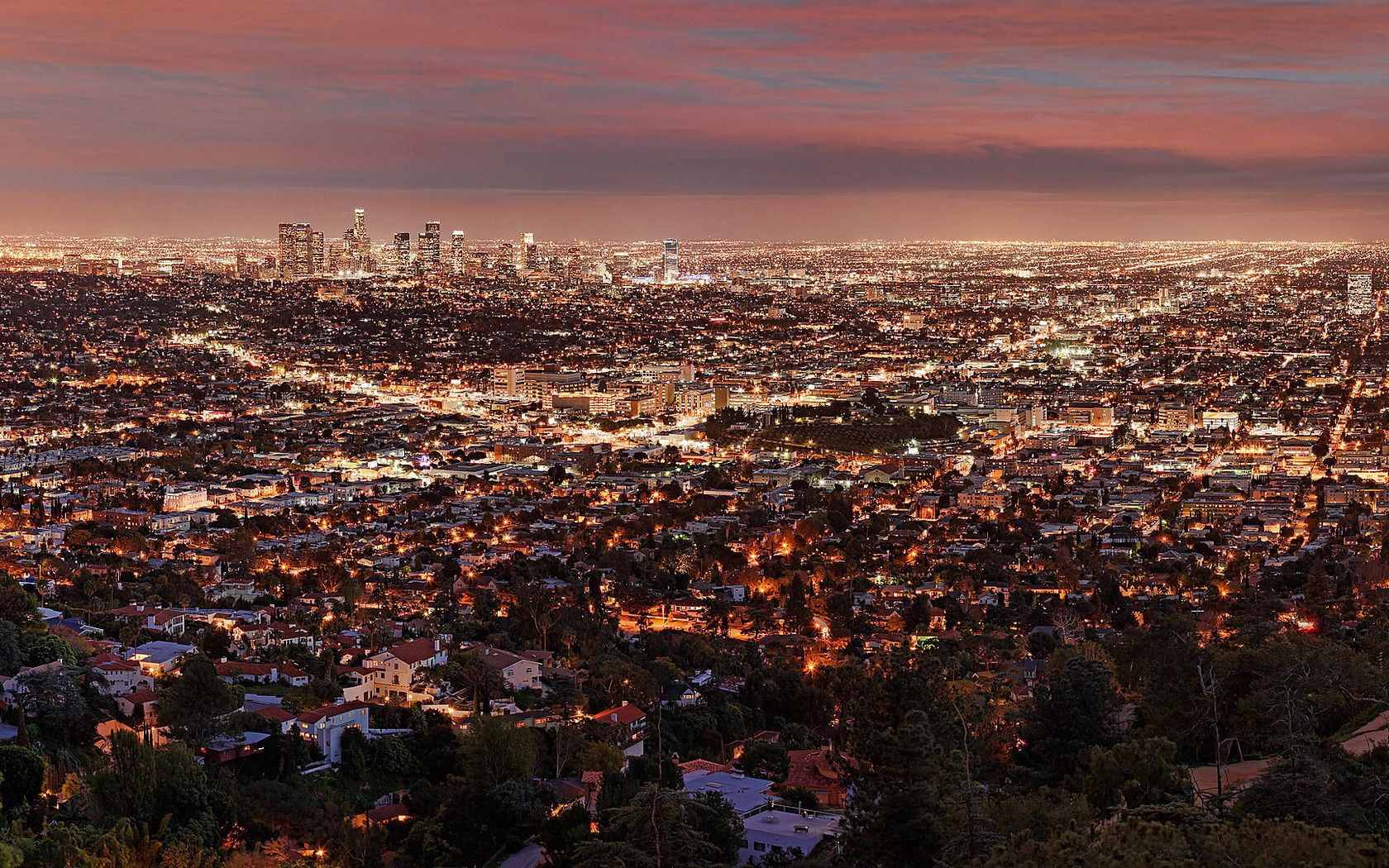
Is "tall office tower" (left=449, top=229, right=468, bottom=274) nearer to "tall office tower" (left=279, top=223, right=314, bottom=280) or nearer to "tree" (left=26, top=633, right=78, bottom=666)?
"tall office tower" (left=279, top=223, right=314, bottom=280)

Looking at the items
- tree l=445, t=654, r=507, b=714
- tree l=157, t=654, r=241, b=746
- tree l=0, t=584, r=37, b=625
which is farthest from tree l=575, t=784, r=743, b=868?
tree l=0, t=584, r=37, b=625

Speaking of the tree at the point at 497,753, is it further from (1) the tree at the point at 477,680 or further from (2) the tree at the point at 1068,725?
(2) the tree at the point at 1068,725

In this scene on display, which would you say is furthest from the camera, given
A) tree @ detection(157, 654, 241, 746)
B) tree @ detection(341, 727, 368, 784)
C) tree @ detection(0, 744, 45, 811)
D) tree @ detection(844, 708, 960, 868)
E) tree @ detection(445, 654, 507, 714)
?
tree @ detection(445, 654, 507, 714)

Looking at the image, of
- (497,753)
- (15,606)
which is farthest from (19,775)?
(15,606)

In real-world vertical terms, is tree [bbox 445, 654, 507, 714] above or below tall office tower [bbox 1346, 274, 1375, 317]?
below

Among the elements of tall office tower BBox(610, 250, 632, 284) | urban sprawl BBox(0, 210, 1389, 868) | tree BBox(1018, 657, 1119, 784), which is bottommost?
urban sprawl BBox(0, 210, 1389, 868)

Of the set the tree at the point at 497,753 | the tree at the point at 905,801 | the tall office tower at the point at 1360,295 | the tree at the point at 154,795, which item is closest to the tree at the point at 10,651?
the tree at the point at 154,795

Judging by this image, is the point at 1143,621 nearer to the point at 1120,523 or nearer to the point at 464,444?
the point at 1120,523

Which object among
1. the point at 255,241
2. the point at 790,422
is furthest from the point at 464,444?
the point at 255,241
